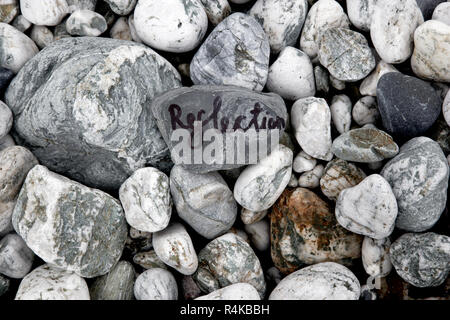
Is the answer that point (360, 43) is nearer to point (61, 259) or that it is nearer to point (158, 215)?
point (158, 215)

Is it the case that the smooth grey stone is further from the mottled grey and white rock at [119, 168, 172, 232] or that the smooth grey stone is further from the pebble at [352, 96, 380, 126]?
the pebble at [352, 96, 380, 126]

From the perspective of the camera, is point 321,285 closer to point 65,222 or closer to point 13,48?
point 65,222

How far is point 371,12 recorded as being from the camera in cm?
175

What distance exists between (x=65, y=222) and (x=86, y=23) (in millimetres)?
926

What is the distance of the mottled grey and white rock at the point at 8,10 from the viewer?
1.91 metres

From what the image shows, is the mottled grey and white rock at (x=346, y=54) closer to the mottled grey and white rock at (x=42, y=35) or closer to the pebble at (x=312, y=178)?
the pebble at (x=312, y=178)

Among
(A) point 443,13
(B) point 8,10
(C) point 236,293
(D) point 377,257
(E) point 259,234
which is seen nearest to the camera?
(C) point 236,293

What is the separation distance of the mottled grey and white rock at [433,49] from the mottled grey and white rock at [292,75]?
45cm

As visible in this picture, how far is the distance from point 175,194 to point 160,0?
2.74 feet

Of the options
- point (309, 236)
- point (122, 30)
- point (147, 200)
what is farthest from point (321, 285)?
point (122, 30)

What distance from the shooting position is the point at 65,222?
1514mm

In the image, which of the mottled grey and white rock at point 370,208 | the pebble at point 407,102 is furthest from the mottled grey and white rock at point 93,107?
the pebble at point 407,102

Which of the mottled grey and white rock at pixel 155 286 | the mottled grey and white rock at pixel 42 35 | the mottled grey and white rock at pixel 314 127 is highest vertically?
the mottled grey and white rock at pixel 42 35
